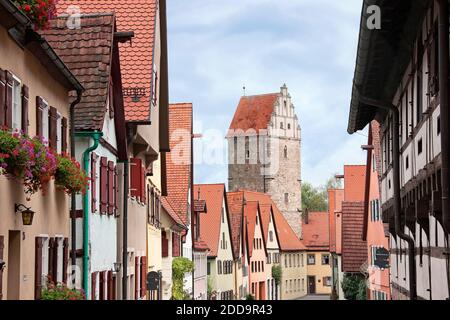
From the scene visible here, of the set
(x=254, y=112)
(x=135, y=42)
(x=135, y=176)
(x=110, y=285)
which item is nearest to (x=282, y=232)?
(x=254, y=112)

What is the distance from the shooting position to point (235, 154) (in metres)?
108

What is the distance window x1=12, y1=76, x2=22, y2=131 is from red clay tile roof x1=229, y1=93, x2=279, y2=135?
9325 cm

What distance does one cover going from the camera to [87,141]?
643 inches

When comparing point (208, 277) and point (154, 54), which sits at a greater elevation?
point (154, 54)

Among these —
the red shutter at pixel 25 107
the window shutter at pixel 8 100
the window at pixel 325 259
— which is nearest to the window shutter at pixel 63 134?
the red shutter at pixel 25 107

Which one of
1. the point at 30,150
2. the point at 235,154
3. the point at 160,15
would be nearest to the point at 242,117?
the point at 235,154

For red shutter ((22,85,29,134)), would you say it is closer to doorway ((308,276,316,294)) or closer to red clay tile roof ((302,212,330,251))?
red clay tile roof ((302,212,330,251))

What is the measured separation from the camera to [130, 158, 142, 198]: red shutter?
21734 mm

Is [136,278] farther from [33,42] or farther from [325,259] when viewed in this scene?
[325,259]

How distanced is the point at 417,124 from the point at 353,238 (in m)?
26.7

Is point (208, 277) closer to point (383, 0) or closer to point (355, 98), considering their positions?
point (355, 98)

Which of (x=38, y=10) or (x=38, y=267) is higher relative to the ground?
(x=38, y=10)

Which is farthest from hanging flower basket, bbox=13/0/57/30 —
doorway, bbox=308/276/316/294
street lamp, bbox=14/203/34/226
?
doorway, bbox=308/276/316/294
